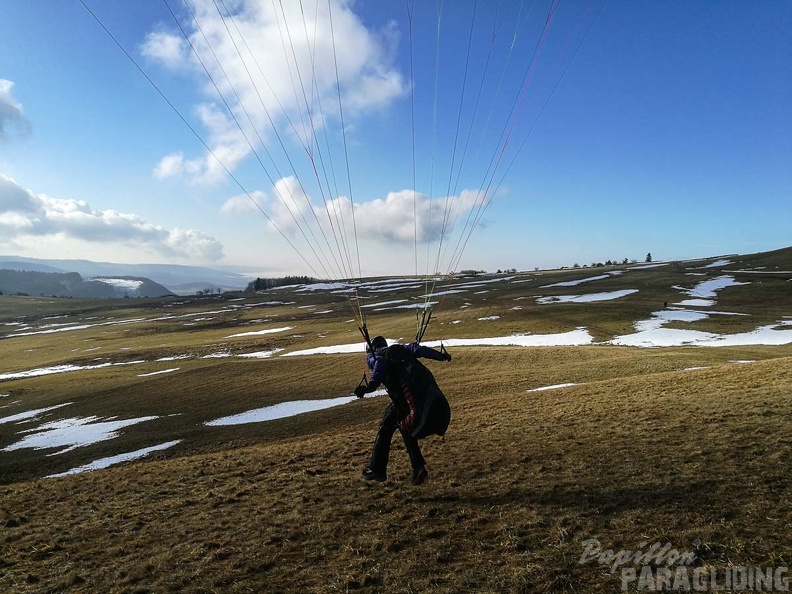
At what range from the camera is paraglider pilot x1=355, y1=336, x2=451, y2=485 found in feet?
28.5

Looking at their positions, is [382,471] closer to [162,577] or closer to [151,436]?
[162,577]

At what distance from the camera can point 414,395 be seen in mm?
8797

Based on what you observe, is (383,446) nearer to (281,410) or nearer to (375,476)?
(375,476)

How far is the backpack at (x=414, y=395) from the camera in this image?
28.4 feet

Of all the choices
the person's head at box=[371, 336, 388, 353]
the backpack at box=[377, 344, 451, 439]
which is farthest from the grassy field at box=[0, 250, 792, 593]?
the person's head at box=[371, 336, 388, 353]

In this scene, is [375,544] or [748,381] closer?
[375,544]

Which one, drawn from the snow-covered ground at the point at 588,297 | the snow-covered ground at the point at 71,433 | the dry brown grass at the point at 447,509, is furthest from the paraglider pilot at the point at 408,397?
the snow-covered ground at the point at 588,297

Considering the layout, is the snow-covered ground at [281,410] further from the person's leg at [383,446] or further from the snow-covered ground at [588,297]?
the snow-covered ground at [588,297]

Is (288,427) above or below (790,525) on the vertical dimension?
below

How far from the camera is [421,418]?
8695 millimetres

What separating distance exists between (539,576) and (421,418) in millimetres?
3527

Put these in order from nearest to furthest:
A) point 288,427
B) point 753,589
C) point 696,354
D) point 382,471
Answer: point 753,589 < point 382,471 < point 288,427 < point 696,354

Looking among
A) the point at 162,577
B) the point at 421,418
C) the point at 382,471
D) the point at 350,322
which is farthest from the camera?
the point at 350,322

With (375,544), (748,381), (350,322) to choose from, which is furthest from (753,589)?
(350,322)
